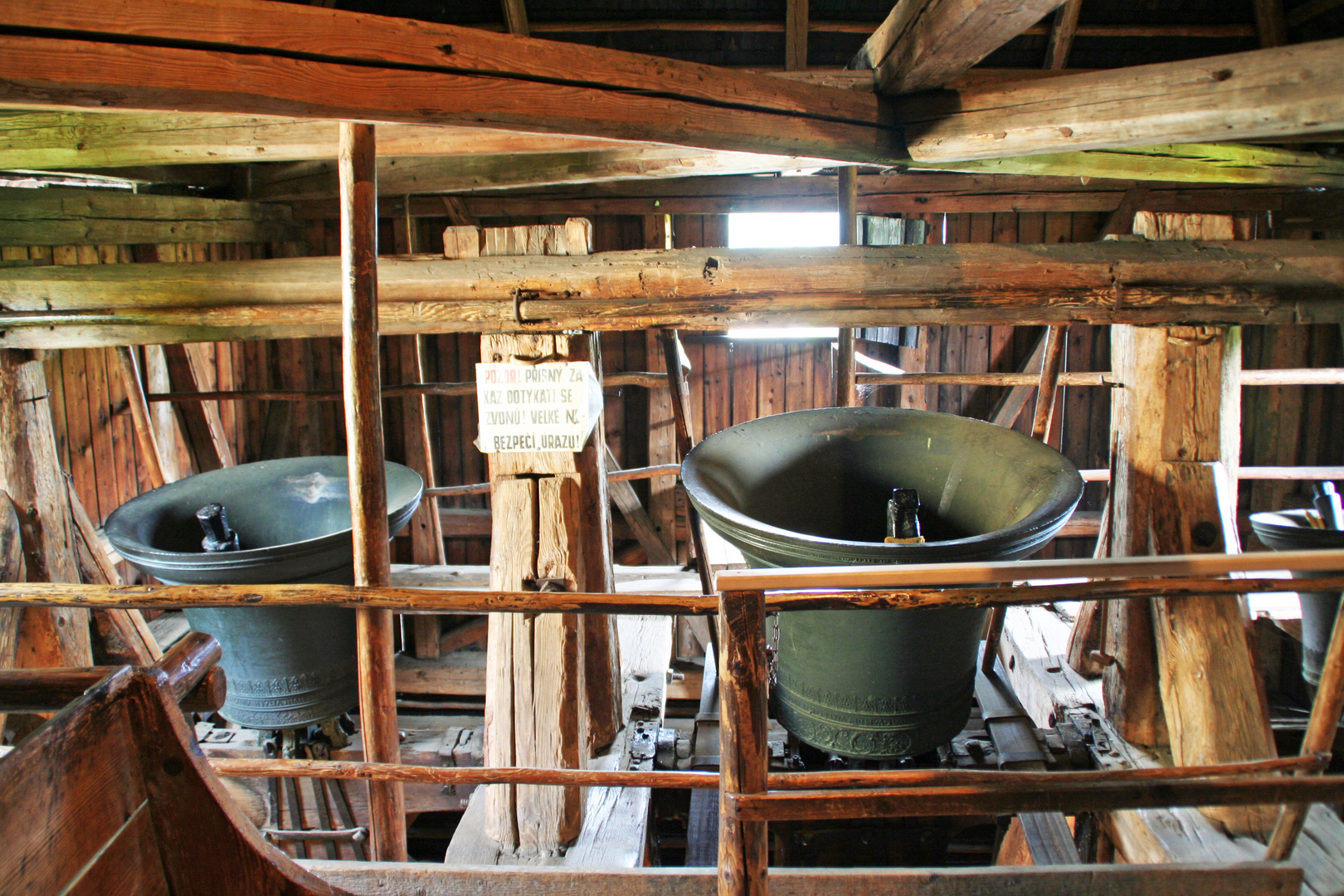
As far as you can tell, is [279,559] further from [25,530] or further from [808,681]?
[808,681]

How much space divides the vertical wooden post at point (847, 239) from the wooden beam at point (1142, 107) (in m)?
1.22

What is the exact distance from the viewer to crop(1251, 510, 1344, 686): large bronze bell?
294cm

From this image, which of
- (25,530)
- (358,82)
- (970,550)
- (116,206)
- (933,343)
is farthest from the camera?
(933,343)

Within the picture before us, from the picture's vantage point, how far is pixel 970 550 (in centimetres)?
166

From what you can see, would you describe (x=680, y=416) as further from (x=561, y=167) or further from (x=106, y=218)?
(x=106, y=218)

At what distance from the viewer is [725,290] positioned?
215 cm

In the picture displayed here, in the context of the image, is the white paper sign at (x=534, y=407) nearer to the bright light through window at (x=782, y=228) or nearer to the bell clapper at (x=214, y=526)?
the bell clapper at (x=214, y=526)

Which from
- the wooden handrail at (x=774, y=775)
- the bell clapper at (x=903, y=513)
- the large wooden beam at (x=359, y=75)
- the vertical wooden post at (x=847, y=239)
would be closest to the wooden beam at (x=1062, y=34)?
the vertical wooden post at (x=847, y=239)

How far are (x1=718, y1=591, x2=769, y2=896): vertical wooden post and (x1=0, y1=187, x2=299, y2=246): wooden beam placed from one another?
11.9 ft

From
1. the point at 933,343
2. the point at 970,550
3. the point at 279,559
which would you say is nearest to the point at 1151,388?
the point at 970,550

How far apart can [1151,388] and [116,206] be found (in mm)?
4547

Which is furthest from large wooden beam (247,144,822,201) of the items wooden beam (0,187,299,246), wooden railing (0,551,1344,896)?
wooden railing (0,551,1344,896)

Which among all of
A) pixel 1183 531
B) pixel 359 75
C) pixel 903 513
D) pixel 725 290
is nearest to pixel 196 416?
pixel 359 75

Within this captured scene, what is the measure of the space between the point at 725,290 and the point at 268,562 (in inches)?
64.5
